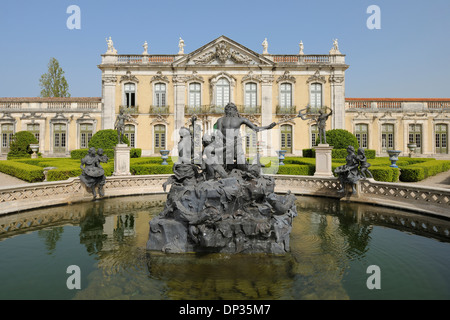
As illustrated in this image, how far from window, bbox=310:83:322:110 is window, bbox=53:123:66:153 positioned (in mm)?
24567

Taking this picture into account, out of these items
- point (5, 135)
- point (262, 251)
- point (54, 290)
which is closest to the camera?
point (54, 290)

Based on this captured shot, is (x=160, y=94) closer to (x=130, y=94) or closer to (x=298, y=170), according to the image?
(x=130, y=94)

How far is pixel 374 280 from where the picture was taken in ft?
12.7

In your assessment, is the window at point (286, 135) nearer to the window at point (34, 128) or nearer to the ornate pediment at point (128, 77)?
the ornate pediment at point (128, 77)

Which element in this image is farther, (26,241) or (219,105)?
(219,105)

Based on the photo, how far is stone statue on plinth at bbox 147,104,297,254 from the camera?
483 cm

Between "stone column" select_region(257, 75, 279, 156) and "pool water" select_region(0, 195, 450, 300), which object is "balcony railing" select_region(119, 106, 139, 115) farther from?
"pool water" select_region(0, 195, 450, 300)

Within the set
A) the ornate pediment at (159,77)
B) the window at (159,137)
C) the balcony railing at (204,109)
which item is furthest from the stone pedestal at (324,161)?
the ornate pediment at (159,77)

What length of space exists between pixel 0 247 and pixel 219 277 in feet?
14.2

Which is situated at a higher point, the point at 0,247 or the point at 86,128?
the point at 86,128

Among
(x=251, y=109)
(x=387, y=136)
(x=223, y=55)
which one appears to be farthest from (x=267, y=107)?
(x=387, y=136)

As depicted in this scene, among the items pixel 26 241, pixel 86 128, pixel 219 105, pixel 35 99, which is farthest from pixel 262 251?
pixel 35 99
